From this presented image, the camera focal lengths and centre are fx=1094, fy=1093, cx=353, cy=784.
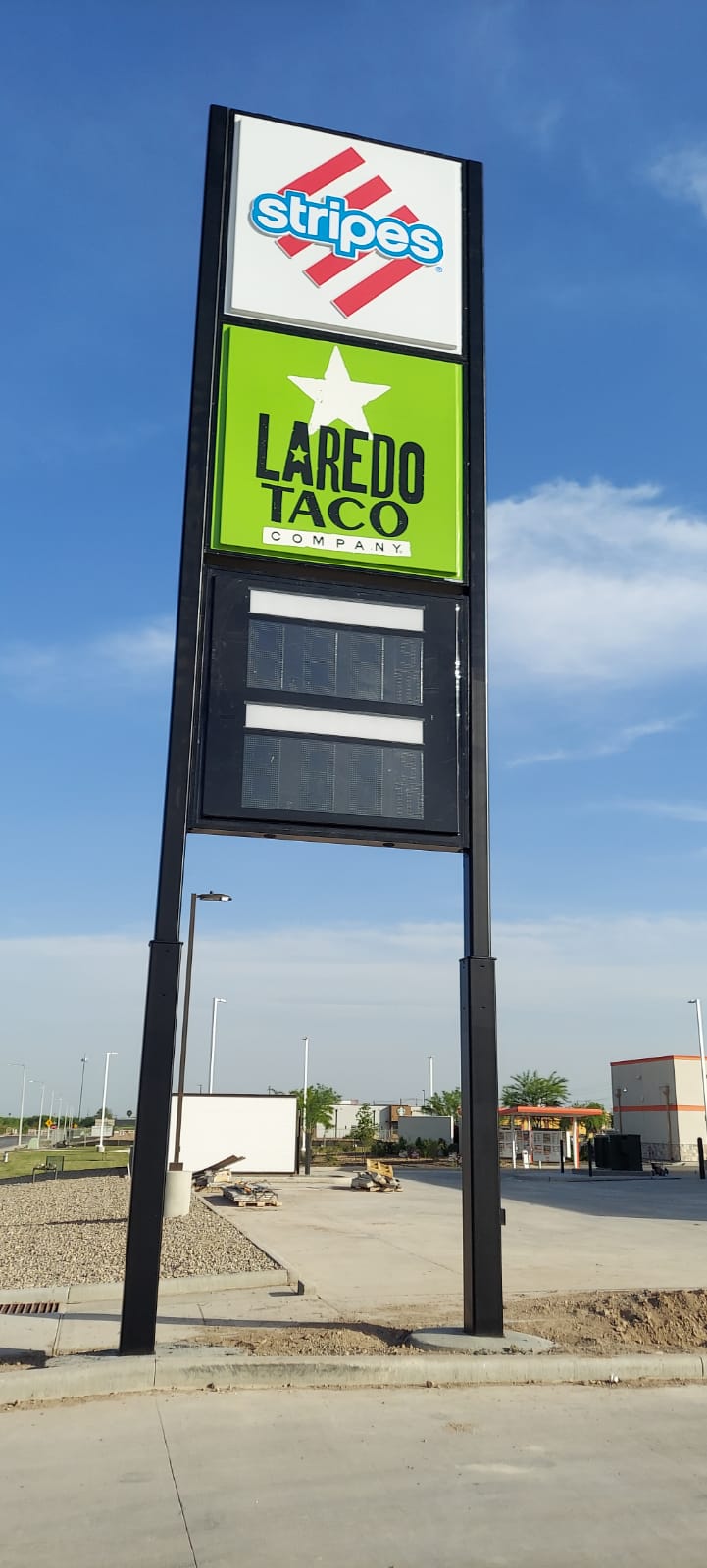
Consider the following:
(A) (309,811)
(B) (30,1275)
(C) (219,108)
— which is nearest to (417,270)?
→ (C) (219,108)

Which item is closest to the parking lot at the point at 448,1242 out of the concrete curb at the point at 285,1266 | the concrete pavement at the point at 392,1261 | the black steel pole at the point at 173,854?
the concrete pavement at the point at 392,1261

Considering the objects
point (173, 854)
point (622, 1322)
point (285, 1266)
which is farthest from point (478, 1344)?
point (285, 1266)

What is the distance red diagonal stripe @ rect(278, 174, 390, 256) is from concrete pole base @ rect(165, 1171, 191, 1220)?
15711mm

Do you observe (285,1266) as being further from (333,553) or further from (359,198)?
(359,198)

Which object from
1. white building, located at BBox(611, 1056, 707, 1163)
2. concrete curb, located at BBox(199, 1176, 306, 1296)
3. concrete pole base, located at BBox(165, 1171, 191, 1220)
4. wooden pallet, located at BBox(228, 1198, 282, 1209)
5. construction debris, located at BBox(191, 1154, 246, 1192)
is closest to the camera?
concrete curb, located at BBox(199, 1176, 306, 1296)

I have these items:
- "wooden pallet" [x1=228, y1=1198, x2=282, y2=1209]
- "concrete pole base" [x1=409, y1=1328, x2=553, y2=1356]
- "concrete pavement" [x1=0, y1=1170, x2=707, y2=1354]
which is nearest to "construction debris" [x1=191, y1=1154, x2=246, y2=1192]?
Answer: "concrete pavement" [x1=0, y1=1170, x2=707, y2=1354]

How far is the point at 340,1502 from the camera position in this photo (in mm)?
6000

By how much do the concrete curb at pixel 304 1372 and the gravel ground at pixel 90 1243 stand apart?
5.19 meters

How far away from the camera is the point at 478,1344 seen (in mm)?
9336

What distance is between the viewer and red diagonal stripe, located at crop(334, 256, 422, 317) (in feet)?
38.5

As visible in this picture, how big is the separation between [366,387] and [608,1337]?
31.6ft

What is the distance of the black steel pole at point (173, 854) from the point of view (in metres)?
8.98

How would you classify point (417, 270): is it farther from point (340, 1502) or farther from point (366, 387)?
point (340, 1502)

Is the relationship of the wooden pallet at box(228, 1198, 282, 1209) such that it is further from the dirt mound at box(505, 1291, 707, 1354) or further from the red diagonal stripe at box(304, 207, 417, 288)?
the red diagonal stripe at box(304, 207, 417, 288)
